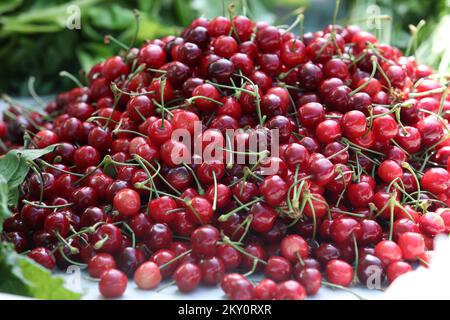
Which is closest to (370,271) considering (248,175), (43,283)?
(248,175)

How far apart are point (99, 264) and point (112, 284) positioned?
0.05 meters

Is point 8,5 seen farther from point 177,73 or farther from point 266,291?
point 266,291

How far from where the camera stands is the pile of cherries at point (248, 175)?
80cm

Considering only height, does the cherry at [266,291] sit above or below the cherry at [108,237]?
below

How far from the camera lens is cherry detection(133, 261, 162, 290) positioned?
0.78 m

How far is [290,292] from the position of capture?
734mm

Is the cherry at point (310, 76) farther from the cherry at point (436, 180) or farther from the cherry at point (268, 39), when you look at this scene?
the cherry at point (436, 180)

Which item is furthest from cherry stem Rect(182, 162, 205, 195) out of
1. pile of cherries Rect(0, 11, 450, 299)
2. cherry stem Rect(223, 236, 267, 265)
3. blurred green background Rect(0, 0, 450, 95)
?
blurred green background Rect(0, 0, 450, 95)

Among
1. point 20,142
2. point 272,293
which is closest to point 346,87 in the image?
point 272,293

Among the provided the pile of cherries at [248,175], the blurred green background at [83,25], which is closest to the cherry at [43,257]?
the pile of cherries at [248,175]

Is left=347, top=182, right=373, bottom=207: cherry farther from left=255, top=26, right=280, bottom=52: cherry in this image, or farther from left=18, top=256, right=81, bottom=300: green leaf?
left=18, top=256, right=81, bottom=300: green leaf

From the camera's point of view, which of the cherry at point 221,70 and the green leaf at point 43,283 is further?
the cherry at point 221,70

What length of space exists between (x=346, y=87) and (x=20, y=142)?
30.1 inches

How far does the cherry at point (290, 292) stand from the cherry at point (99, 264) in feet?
0.82
